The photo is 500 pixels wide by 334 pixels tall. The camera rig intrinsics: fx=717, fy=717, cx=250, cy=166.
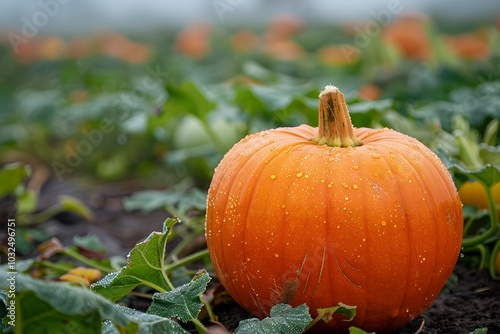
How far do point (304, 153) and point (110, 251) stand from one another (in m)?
1.38

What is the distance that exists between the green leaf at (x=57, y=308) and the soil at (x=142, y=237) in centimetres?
55

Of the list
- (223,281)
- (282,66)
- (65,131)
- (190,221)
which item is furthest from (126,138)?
(223,281)

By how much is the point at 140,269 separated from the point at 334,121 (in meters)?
0.60

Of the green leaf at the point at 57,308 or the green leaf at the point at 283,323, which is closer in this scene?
the green leaf at the point at 57,308

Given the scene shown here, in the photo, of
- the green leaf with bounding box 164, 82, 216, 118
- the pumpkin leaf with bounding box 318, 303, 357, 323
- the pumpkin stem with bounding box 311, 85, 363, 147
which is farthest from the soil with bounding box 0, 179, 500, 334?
the green leaf with bounding box 164, 82, 216, 118

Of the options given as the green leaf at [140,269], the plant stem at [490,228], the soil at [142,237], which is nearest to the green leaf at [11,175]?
the soil at [142,237]

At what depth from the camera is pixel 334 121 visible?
5.88ft

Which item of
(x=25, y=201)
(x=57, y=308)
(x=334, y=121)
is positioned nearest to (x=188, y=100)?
(x=25, y=201)

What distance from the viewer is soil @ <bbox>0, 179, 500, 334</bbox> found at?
6.23 feet

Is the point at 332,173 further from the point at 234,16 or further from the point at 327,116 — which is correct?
the point at 234,16

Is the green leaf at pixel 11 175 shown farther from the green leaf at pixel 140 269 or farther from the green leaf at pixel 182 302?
the green leaf at pixel 182 302

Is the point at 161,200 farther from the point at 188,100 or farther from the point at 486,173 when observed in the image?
the point at 486,173

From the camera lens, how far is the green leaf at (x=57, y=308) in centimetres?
129

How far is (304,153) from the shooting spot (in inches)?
68.9
